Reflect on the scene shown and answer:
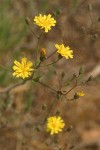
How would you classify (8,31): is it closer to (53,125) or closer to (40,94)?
(40,94)

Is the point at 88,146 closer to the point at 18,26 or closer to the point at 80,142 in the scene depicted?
the point at 80,142

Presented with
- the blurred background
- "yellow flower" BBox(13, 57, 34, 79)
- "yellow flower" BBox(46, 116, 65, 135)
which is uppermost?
the blurred background

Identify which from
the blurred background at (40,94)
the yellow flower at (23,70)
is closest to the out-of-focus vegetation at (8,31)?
the blurred background at (40,94)

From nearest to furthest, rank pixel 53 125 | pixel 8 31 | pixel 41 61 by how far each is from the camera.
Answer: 1. pixel 41 61
2. pixel 53 125
3. pixel 8 31

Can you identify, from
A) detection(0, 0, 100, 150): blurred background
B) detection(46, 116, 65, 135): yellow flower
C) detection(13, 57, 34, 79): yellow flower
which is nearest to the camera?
detection(13, 57, 34, 79): yellow flower

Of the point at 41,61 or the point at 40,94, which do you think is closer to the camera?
the point at 41,61

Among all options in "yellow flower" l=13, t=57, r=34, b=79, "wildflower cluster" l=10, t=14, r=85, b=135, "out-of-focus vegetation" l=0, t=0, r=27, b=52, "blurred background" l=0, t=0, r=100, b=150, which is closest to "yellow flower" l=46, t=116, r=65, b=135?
"wildflower cluster" l=10, t=14, r=85, b=135

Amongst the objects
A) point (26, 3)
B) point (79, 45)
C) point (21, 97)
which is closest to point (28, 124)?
point (21, 97)

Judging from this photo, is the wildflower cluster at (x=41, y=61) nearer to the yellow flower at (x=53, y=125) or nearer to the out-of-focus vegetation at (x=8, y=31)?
the yellow flower at (x=53, y=125)

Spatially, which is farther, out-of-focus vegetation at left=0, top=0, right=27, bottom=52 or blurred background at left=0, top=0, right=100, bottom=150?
out-of-focus vegetation at left=0, top=0, right=27, bottom=52

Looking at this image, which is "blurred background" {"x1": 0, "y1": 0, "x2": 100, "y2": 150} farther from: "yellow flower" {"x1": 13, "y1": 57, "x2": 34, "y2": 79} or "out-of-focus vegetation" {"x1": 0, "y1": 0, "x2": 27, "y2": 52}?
"yellow flower" {"x1": 13, "y1": 57, "x2": 34, "y2": 79}

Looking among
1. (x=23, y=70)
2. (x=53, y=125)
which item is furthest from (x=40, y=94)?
(x=23, y=70)
